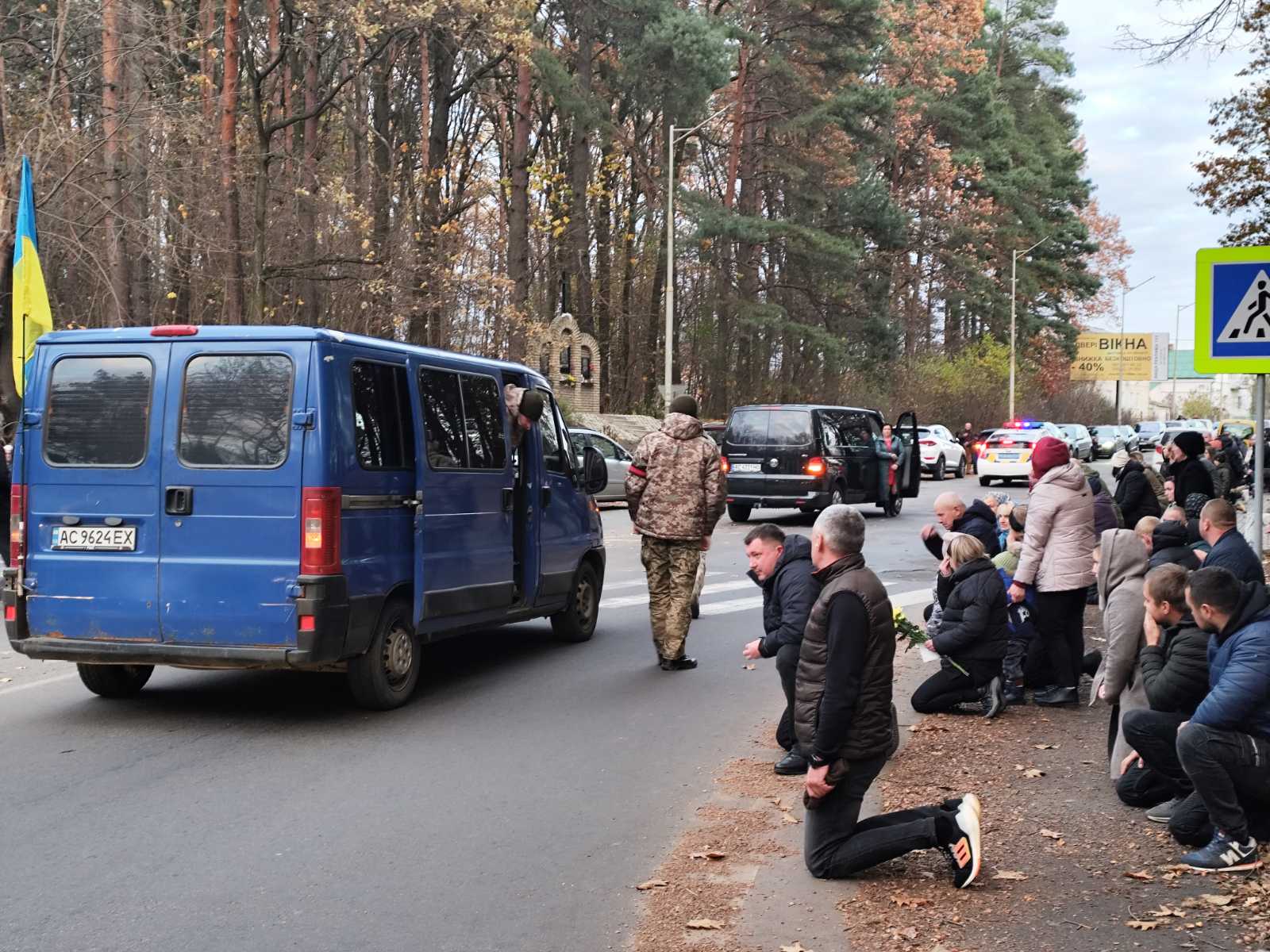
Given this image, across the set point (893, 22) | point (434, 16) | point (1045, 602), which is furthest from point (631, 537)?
point (893, 22)

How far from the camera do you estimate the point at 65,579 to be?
788 centimetres

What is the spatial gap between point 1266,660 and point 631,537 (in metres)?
16.5

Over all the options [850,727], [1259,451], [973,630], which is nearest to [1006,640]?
[973,630]

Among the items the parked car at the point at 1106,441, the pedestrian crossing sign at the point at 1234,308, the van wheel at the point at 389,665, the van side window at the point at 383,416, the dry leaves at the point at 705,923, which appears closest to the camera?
the dry leaves at the point at 705,923

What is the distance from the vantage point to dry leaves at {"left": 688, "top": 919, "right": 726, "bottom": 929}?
15.9 feet

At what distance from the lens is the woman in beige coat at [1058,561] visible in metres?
8.72

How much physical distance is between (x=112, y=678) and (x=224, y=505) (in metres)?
1.76

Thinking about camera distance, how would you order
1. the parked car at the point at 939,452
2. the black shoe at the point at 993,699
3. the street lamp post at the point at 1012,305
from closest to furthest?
the black shoe at the point at 993,699
the parked car at the point at 939,452
the street lamp post at the point at 1012,305

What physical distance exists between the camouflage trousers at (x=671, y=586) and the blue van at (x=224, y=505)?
199 cm

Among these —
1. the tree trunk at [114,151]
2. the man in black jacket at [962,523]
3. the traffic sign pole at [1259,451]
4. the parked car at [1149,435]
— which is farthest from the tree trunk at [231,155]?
the parked car at [1149,435]

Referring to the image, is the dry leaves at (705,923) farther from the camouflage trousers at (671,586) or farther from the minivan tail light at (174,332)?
the camouflage trousers at (671,586)

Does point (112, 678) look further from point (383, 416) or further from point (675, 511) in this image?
point (675, 511)

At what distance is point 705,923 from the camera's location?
191 inches

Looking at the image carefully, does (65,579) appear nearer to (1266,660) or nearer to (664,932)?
(664,932)
